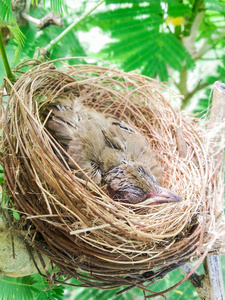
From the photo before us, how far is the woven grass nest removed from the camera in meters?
1.44

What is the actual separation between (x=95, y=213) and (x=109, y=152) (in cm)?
64

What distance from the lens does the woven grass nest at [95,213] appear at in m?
1.44

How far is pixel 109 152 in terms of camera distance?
78.8 inches

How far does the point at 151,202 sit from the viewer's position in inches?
70.2

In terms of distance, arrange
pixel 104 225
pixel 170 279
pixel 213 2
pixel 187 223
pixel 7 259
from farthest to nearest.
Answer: pixel 170 279
pixel 213 2
pixel 187 223
pixel 7 259
pixel 104 225

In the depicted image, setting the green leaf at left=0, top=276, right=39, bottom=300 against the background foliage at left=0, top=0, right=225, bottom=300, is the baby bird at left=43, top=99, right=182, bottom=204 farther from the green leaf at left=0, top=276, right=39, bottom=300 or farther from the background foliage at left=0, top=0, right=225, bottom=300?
the green leaf at left=0, top=276, right=39, bottom=300

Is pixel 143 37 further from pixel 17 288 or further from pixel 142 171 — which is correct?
pixel 17 288

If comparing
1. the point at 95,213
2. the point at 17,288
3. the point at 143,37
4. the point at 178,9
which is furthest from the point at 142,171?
the point at 178,9

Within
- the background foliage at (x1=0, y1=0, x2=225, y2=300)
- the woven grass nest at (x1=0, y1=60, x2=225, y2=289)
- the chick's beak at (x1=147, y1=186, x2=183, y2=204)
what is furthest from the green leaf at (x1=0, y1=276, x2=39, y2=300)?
the chick's beak at (x1=147, y1=186, x2=183, y2=204)

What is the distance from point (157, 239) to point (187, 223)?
9.6 inches

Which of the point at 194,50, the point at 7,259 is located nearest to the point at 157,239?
the point at 7,259

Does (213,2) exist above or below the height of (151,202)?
above

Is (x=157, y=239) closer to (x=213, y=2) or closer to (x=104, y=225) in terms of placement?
(x=104, y=225)

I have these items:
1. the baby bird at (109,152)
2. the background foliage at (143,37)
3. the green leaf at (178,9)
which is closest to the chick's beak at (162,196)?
the baby bird at (109,152)
